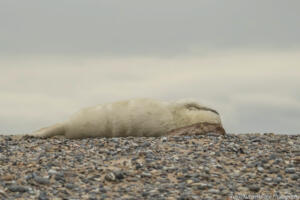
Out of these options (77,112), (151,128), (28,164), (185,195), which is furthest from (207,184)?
(77,112)

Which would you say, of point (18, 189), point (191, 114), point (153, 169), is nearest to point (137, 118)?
point (191, 114)

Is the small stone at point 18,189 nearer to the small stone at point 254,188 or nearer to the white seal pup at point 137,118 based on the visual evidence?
the small stone at point 254,188

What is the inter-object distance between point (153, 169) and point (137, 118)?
3857 mm

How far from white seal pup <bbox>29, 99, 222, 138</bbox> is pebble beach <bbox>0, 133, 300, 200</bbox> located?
0.99 metres

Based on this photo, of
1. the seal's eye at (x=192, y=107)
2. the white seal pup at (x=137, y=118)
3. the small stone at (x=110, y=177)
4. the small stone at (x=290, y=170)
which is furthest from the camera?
the seal's eye at (x=192, y=107)

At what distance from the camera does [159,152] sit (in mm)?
10773

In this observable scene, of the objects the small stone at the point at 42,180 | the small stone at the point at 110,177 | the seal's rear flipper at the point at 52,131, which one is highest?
the seal's rear flipper at the point at 52,131

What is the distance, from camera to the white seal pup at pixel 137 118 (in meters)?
13.4

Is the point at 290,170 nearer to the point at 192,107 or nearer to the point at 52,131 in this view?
the point at 192,107

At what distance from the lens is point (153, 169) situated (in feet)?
31.5

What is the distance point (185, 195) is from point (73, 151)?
148 inches

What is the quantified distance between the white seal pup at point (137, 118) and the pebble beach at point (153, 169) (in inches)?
39.1

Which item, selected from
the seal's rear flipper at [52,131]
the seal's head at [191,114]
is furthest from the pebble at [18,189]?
the seal's rear flipper at [52,131]

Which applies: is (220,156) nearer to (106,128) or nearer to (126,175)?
(126,175)
